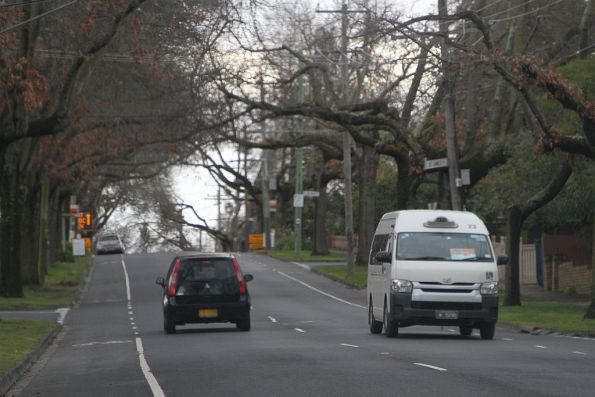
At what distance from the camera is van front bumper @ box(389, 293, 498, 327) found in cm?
2339

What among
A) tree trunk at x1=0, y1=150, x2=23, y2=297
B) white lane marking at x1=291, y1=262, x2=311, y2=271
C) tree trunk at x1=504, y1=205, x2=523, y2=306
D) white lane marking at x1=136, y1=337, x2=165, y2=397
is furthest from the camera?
white lane marking at x1=291, y1=262, x2=311, y2=271

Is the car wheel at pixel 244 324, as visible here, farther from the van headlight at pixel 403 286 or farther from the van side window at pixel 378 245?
the van headlight at pixel 403 286

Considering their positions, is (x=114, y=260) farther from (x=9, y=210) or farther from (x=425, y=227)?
(x=425, y=227)

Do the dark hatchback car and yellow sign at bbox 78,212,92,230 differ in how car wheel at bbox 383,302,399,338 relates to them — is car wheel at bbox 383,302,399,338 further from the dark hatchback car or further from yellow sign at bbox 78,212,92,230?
yellow sign at bbox 78,212,92,230

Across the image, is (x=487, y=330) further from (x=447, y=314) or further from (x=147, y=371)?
(x=147, y=371)

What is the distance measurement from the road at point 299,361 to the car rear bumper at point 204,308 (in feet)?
1.17

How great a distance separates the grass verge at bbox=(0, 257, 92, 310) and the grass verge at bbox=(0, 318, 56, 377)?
9602mm

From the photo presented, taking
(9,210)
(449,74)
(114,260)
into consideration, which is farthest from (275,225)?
(449,74)

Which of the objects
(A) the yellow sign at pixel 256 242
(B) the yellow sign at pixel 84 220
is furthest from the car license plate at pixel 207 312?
(A) the yellow sign at pixel 256 242

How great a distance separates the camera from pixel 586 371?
1631 centimetres

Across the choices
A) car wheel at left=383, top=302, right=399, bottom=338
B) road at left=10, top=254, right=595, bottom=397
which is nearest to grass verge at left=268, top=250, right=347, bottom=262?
road at left=10, top=254, right=595, bottom=397

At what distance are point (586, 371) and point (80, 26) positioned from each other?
1682 cm

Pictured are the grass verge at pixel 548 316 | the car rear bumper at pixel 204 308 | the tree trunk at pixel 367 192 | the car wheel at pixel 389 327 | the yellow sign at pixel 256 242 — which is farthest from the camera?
the yellow sign at pixel 256 242

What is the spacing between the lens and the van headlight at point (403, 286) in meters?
23.4
